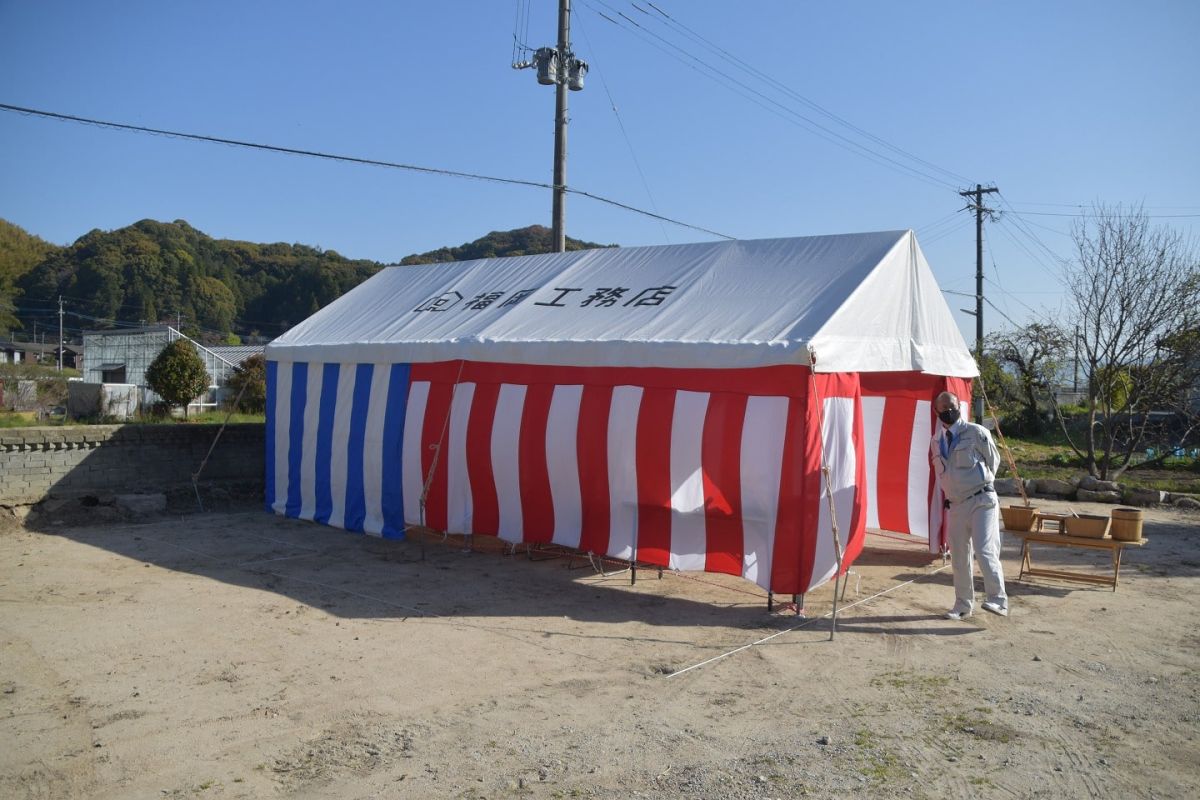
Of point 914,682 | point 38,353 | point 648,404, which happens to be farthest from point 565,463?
point 38,353

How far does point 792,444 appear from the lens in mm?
5496

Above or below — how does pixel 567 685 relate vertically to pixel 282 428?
below

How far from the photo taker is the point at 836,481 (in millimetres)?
5668

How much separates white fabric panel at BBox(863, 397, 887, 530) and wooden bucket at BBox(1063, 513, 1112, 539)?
1895mm

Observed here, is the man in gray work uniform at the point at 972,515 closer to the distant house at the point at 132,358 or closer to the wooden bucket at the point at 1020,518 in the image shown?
the wooden bucket at the point at 1020,518

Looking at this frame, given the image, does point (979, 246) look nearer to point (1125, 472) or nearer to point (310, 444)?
point (1125, 472)

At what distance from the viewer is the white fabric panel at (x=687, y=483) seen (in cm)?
605

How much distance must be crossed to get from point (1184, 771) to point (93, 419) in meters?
15.4

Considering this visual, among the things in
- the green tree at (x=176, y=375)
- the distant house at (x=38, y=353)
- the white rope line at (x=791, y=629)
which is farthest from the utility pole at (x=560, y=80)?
the distant house at (x=38, y=353)

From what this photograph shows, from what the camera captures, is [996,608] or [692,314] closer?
[996,608]

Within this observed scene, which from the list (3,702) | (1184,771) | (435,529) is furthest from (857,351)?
(3,702)

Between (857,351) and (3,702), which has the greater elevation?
(857,351)

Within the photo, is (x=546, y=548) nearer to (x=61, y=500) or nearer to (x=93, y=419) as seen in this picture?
(x=61, y=500)

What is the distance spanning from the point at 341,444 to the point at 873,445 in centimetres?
521
